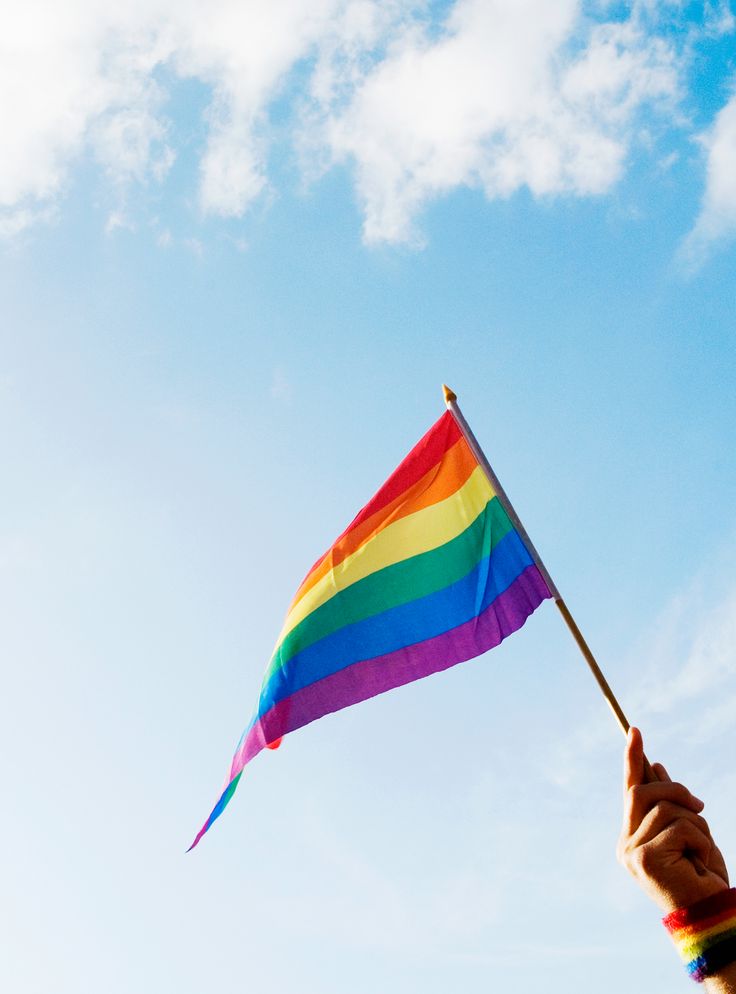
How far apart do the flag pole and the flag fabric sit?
30 cm

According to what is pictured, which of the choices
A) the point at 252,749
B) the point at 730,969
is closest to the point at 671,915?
the point at 730,969

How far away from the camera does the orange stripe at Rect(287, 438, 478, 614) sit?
25.9 ft

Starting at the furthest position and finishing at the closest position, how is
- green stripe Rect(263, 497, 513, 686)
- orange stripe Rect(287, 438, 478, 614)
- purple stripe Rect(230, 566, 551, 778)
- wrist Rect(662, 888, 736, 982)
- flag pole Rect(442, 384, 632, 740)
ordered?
orange stripe Rect(287, 438, 478, 614), green stripe Rect(263, 497, 513, 686), purple stripe Rect(230, 566, 551, 778), flag pole Rect(442, 384, 632, 740), wrist Rect(662, 888, 736, 982)

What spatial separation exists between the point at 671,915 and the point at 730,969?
293mm

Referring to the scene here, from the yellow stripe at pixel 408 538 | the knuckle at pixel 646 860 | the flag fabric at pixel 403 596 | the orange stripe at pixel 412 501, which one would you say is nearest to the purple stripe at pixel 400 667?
the flag fabric at pixel 403 596

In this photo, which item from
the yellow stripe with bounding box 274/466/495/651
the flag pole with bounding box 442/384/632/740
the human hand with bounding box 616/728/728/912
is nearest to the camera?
the human hand with bounding box 616/728/728/912

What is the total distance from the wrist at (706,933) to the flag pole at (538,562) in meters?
0.89

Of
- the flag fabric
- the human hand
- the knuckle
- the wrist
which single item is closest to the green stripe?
the flag fabric

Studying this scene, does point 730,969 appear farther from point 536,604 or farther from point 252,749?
point 252,749

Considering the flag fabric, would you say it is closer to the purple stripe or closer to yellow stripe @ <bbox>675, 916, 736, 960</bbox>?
the purple stripe

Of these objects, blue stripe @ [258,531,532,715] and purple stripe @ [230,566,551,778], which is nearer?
purple stripe @ [230,566,551,778]

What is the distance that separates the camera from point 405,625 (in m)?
7.54

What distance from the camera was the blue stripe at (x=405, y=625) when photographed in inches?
288

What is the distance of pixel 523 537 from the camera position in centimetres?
697
